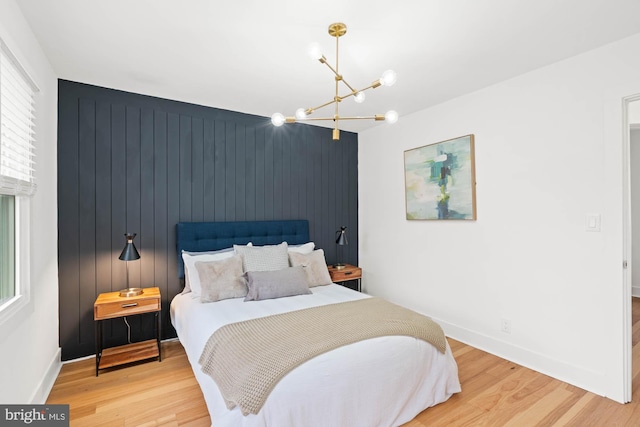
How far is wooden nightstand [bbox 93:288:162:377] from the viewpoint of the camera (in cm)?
268

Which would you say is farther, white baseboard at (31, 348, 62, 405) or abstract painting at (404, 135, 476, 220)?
abstract painting at (404, 135, 476, 220)

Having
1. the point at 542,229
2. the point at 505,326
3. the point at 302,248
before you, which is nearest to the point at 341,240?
the point at 302,248

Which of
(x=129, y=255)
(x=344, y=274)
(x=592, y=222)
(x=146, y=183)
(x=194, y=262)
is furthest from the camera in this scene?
(x=344, y=274)

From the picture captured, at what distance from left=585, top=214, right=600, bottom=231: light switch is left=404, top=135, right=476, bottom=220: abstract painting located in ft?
3.02

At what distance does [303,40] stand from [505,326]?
9.89 feet

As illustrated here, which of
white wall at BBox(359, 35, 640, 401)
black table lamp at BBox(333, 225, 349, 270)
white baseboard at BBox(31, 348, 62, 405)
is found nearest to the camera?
white baseboard at BBox(31, 348, 62, 405)

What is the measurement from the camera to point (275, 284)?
2920 mm

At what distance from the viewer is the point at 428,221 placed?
3.69 m

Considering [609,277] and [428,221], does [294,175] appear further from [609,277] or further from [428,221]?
[609,277]

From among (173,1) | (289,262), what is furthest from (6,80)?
(289,262)

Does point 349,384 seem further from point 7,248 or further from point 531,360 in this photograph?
point 7,248

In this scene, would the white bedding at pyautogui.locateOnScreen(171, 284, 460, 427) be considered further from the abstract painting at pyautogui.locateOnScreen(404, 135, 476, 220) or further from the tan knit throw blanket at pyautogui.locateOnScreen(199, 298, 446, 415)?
the abstract painting at pyautogui.locateOnScreen(404, 135, 476, 220)

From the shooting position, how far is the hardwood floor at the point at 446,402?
2090mm

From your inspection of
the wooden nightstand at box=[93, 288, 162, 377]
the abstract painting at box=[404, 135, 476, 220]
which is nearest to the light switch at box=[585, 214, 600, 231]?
the abstract painting at box=[404, 135, 476, 220]
